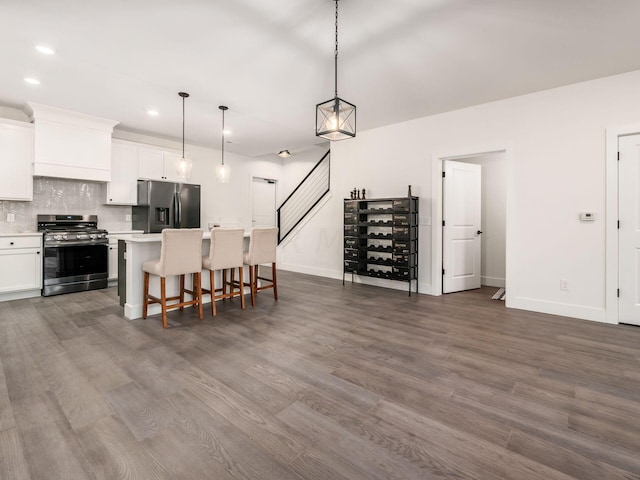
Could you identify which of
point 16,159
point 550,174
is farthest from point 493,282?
point 16,159

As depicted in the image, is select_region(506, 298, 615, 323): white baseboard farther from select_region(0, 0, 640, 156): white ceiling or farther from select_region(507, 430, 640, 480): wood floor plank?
select_region(507, 430, 640, 480): wood floor plank

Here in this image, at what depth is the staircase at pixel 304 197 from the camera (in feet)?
24.4

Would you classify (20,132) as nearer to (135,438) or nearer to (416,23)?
(135,438)

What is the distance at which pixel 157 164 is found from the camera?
19.1 feet

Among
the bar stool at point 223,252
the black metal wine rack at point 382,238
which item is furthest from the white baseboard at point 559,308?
the bar stool at point 223,252

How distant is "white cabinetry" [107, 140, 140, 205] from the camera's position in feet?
17.4

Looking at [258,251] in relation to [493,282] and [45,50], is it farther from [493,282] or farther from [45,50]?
[493,282]

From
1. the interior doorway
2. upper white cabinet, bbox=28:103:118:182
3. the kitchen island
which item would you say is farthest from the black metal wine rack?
upper white cabinet, bbox=28:103:118:182

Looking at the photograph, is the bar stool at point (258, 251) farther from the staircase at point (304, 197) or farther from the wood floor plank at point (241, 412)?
the staircase at point (304, 197)

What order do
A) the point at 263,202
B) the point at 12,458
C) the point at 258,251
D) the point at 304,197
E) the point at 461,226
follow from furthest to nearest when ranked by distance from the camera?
the point at 263,202, the point at 304,197, the point at 461,226, the point at 258,251, the point at 12,458

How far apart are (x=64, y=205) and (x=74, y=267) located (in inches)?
45.3

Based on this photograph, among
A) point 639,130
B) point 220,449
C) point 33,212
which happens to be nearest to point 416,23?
point 639,130

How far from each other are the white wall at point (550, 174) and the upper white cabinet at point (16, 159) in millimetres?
5828

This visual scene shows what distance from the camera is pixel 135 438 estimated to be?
1585 millimetres
